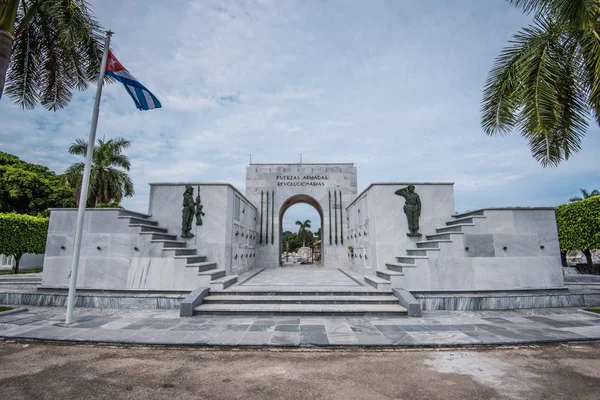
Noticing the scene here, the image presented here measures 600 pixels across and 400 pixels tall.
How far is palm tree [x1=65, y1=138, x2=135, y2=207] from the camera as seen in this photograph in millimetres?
20938

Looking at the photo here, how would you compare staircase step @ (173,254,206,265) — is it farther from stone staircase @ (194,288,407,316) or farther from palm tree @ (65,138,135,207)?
A: palm tree @ (65,138,135,207)

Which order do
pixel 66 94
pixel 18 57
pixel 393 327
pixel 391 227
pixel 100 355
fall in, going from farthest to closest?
pixel 391 227, pixel 66 94, pixel 18 57, pixel 393 327, pixel 100 355

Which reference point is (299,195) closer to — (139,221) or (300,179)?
(300,179)

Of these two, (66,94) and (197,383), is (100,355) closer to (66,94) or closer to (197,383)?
(197,383)

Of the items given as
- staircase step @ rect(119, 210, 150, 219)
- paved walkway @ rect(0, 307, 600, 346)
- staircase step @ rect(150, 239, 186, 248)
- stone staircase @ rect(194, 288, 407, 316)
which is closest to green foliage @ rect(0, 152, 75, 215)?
staircase step @ rect(119, 210, 150, 219)

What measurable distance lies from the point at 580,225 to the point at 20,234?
1262 inches

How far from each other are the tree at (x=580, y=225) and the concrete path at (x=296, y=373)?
14.0 m

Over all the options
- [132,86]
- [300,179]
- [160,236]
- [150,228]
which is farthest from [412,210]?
[300,179]

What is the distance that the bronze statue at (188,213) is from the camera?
10281 millimetres

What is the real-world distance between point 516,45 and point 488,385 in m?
7.57

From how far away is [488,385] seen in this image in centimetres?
355

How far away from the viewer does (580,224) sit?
1515 cm

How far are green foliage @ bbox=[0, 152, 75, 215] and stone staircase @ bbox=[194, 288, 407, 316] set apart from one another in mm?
22254

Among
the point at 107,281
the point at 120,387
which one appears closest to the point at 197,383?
the point at 120,387
